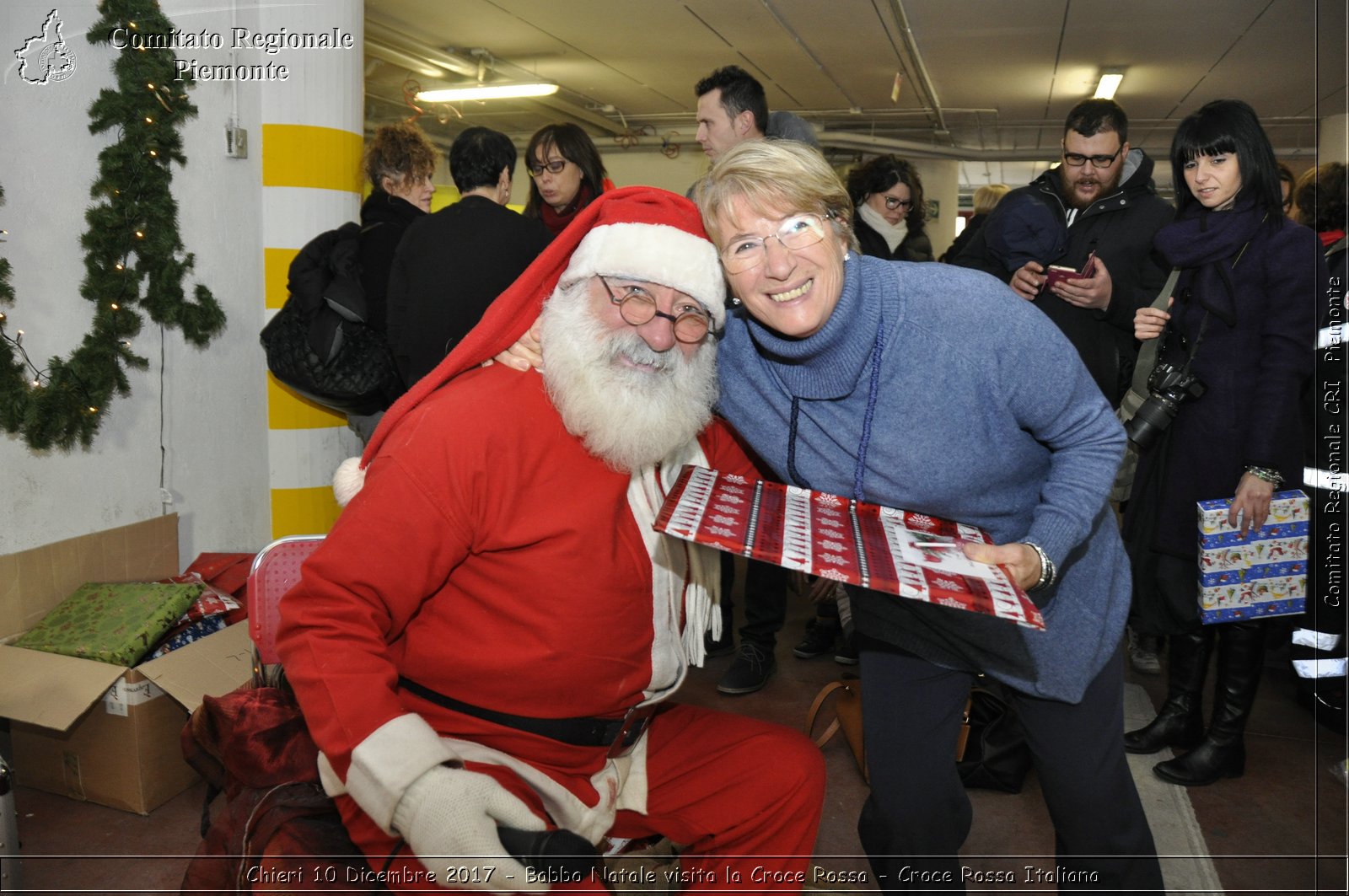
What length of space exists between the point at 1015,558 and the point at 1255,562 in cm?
180

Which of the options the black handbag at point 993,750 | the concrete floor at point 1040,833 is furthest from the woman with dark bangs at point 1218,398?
the black handbag at point 993,750

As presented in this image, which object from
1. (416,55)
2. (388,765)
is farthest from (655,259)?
(416,55)

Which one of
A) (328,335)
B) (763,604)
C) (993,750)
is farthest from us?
(763,604)

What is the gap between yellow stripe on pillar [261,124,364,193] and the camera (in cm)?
407

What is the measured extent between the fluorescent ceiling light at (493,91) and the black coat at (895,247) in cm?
765

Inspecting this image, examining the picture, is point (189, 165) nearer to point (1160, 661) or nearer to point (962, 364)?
point (962, 364)

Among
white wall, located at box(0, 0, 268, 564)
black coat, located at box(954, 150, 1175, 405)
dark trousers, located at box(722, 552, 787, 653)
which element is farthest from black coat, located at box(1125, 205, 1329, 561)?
white wall, located at box(0, 0, 268, 564)

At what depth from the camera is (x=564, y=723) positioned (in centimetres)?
183

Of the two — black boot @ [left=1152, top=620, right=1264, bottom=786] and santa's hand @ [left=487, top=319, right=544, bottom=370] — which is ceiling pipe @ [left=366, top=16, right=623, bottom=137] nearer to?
santa's hand @ [left=487, top=319, right=544, bottom=370]

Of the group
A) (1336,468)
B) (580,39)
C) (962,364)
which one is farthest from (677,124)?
(962,364)

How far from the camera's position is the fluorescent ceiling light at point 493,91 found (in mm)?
11148

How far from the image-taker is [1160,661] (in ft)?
14.8

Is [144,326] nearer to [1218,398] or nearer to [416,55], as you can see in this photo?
[1218,398]

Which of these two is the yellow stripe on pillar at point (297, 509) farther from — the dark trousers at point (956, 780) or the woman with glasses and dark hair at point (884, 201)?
the dark trousers at point (956, 780)
